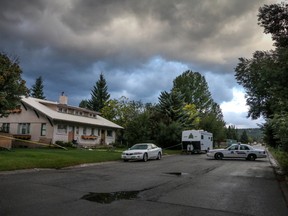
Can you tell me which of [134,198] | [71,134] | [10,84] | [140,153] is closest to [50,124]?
[71,134]

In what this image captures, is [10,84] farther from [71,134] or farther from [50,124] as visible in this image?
[71,134]

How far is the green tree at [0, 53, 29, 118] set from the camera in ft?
81.8

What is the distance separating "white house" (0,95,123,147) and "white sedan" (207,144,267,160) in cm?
1619

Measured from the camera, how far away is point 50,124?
36125 mm

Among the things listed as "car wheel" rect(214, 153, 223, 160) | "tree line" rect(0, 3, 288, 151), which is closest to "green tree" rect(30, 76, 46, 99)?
"tree line" rect(0, 3, 288, 151)

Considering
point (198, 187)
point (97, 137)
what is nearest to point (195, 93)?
point (97, 137)

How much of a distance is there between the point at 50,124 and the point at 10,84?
11.0 metres

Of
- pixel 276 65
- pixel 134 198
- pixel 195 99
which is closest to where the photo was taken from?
pixel 134 198

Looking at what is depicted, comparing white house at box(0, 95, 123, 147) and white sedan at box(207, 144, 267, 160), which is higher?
white house at box(0, 95, 123, 147)

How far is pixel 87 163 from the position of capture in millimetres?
21172

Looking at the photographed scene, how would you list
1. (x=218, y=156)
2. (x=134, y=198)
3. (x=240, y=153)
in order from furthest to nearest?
(x=218, y=156)
(x=240, y=153)
(x=134, y=198)

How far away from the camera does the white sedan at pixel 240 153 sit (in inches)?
1217

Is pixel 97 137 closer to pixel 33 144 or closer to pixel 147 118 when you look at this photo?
pixel 147 118

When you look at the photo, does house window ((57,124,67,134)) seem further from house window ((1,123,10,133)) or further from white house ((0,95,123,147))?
house window ((1,123,10,133))
